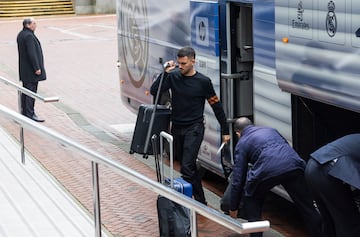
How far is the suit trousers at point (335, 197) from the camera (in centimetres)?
698

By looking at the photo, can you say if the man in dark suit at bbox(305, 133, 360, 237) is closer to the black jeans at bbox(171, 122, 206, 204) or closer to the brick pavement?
the brick pavement

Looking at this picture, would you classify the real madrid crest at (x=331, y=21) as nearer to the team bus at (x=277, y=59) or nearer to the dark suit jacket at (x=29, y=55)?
the team bus at (x=277, y=59)

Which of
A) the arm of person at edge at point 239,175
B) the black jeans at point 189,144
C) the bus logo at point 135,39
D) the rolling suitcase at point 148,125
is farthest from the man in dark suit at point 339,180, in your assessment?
the bus logo at point 135,39

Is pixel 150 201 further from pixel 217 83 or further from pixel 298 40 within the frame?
pixel 217 83

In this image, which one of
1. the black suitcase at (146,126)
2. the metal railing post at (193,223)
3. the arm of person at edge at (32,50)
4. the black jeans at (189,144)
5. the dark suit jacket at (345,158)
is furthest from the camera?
the arm of person at edge at (32,50)

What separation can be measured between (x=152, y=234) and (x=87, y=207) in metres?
1.11

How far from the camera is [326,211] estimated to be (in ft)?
24.2

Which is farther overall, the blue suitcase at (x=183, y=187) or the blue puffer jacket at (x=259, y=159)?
the blue suitcase at (x=183, y=187)

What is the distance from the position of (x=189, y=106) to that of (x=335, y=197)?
2673 mm

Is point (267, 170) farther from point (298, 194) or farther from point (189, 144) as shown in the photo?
point (189, 144)

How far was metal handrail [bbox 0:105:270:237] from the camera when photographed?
505 cm

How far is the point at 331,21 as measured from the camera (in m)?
7.23

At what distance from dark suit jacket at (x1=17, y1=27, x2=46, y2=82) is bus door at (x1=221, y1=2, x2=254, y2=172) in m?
6.06

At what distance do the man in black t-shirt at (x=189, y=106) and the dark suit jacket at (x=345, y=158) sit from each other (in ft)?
7.73
